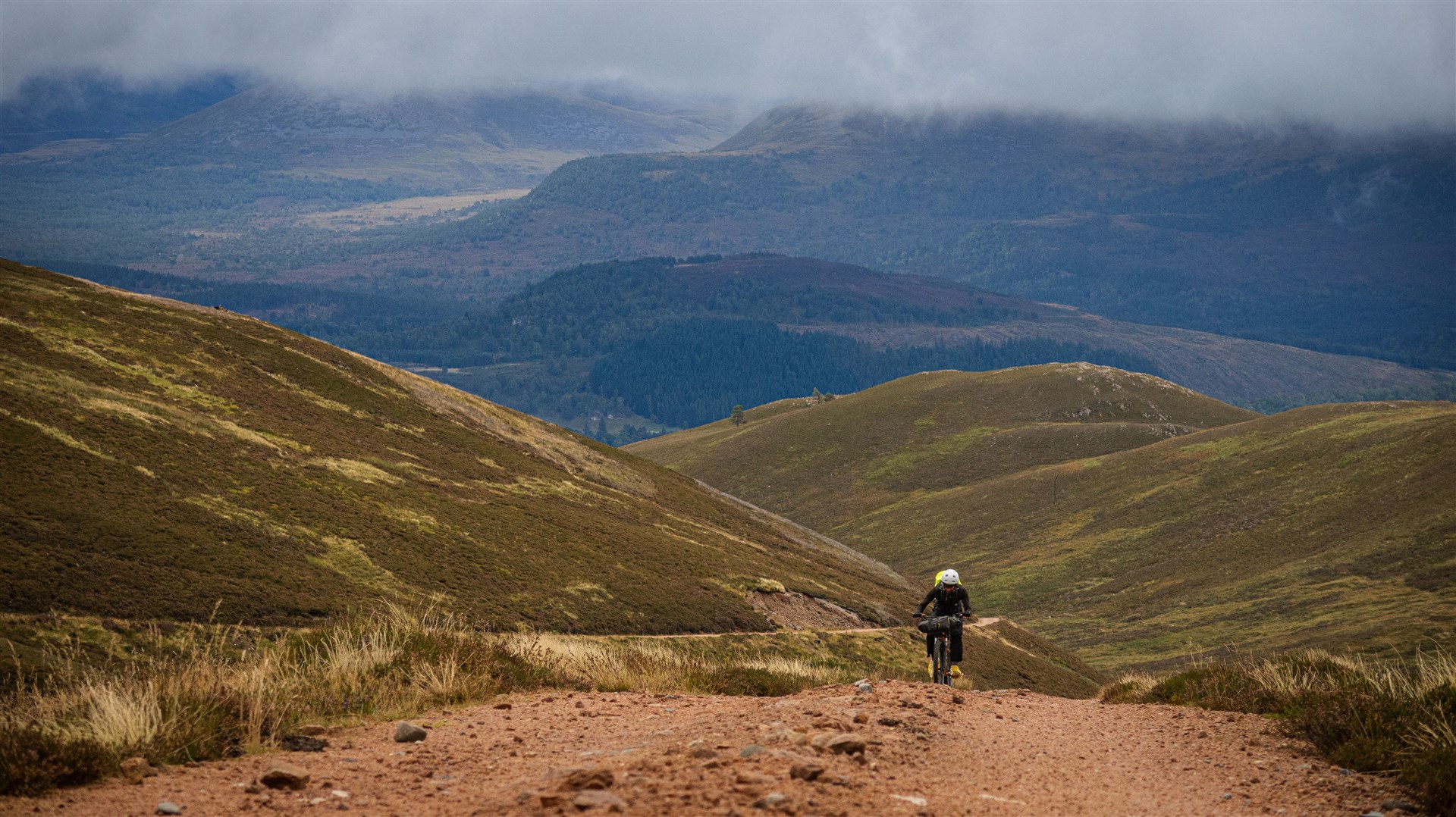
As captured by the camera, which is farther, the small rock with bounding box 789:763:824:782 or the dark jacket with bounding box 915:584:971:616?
the dark jacket with bounding box 915:584:971:616

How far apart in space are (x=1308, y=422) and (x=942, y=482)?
4650 centimetres

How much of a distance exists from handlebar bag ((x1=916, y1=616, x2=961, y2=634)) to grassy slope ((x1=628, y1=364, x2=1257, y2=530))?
12831 cm

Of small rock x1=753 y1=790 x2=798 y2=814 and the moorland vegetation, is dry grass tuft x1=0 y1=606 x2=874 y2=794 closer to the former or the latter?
the moorland vegetation

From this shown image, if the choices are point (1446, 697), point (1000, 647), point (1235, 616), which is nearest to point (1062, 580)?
point (1235, 616)

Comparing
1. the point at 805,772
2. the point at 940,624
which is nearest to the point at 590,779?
the point at 805,772

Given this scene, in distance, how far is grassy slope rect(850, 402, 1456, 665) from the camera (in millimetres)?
85562

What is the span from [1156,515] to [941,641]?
110m

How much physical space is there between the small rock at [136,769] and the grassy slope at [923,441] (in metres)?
140

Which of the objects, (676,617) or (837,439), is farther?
(837,439)

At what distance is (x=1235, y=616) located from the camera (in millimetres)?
89375

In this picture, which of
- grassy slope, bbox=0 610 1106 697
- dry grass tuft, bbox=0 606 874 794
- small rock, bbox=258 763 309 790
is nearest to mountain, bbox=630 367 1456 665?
grassy slope, bbox=0 610 1106 697

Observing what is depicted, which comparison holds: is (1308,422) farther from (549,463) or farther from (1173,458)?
(549,463)

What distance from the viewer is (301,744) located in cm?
1167

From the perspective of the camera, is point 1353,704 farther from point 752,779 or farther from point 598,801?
point 598,801
